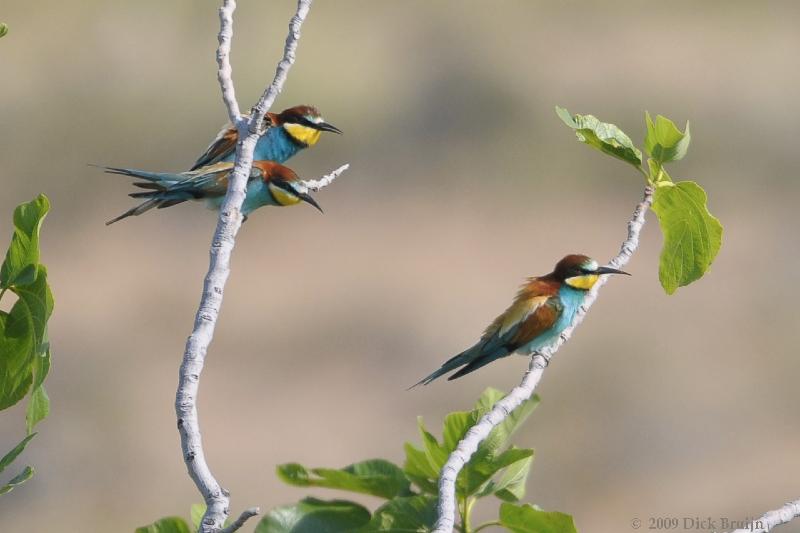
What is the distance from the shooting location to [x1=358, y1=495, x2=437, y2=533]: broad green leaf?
3.51 ft

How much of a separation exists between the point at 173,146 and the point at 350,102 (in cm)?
90

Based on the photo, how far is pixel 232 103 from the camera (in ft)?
4.55

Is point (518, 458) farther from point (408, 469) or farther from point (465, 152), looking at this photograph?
point (465, 152)

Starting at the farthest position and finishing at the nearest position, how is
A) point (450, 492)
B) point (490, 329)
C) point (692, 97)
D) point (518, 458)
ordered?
point (692, 97), point (490, 329), point (518, 458), point (450, 492)

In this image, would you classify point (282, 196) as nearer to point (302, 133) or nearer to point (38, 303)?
point (302, 133)

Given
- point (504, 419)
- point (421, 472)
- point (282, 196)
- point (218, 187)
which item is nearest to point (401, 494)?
point (421, 472)

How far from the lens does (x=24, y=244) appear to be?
108 cm

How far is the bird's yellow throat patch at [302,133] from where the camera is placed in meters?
2.88

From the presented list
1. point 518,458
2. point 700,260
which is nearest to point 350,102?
point 700,260

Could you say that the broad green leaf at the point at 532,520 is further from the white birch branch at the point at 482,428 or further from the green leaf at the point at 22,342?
the green leaf at the point at 22,342

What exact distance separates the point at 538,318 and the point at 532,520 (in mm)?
1339

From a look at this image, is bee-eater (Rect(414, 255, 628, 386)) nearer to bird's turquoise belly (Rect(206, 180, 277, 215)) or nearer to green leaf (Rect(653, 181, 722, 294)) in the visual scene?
bird's turquoise belly (Rect(206, 180, 277, 215))

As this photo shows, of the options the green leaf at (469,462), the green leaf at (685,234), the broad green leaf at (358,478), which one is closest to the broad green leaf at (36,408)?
the broad green leaf at (358,478)

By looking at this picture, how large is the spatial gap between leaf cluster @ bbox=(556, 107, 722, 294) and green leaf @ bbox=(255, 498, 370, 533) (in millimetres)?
583
